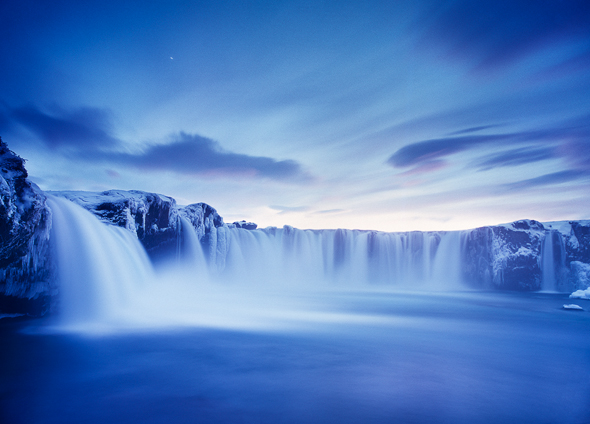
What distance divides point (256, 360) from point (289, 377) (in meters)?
1.17

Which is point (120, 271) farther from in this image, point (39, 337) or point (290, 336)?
point (290, 336)

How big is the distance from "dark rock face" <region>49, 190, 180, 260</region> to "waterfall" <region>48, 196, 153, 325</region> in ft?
5.34

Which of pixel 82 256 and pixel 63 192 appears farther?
pixel 63 192

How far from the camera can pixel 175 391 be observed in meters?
4.41

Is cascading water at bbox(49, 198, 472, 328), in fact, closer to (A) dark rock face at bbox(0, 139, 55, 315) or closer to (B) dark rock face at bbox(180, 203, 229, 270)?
(B) dark rock face at bbox(180, 203, 229, 270)

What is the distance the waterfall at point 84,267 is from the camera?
9.27m

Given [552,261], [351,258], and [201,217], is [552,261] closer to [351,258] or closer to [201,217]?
[351,258]

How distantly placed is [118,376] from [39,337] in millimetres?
3672

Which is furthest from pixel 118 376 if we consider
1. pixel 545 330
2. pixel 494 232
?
pixel 494 232

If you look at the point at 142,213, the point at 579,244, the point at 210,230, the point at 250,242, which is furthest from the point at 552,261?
the point at 142,213

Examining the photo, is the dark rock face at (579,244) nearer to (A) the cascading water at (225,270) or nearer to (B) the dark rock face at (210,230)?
(A) the cascading water at (225,270)

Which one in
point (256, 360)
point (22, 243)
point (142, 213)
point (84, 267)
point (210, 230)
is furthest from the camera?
point (210, 230)

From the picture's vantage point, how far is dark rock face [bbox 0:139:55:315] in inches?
237

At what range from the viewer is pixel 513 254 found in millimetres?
27344
